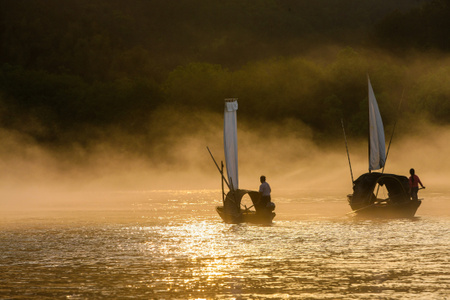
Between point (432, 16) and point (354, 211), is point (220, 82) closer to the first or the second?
point (432, 16)

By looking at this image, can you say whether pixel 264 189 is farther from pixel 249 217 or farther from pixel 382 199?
pixel 382 199

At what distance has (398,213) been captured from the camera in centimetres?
4847

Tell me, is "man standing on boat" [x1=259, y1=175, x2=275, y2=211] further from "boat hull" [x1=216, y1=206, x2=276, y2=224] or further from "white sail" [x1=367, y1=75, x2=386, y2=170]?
"white sail" [x1=367, y1=75, x2=386, y2=170]

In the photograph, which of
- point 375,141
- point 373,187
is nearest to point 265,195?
point 373,187

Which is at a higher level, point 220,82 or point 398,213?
point 220,82

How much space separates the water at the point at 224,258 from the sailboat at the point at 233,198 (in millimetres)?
864

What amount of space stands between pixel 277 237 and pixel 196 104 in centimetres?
11455

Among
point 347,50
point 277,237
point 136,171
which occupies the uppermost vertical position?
point 347,50

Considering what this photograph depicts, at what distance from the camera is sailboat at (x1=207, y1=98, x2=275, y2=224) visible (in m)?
44.7

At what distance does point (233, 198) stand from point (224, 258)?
49.9ft

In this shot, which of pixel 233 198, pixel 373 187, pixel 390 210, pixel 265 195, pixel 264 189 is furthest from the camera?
pixel 373 187


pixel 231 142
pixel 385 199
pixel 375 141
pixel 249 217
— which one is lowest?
pixel 249 217

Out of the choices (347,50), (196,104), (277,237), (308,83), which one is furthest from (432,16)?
(277,237)

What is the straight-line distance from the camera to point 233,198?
45.8 meters
